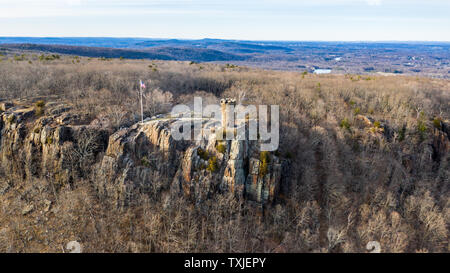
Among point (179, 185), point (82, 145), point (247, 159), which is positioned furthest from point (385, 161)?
point (82, 145)

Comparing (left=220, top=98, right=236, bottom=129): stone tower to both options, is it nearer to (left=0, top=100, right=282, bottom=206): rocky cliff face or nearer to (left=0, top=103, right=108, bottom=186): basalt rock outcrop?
(left=0, top=100, right=282, bottom=206): rocky cliff face

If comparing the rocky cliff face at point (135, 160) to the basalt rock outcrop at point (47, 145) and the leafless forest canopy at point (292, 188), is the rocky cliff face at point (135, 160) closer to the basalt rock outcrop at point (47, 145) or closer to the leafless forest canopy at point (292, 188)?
the basalt rock outcrop at point (47, 145)

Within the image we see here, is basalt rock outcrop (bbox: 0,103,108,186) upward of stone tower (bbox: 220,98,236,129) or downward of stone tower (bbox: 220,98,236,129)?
downward

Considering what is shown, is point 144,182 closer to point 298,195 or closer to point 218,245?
point 218,245

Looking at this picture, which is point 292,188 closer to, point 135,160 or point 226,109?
point 226,109

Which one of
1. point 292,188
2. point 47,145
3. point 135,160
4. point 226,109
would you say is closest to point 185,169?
point 135,160

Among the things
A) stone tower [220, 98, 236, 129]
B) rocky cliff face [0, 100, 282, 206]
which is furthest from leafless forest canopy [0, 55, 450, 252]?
stone tower [220, 98, 236, 129]
